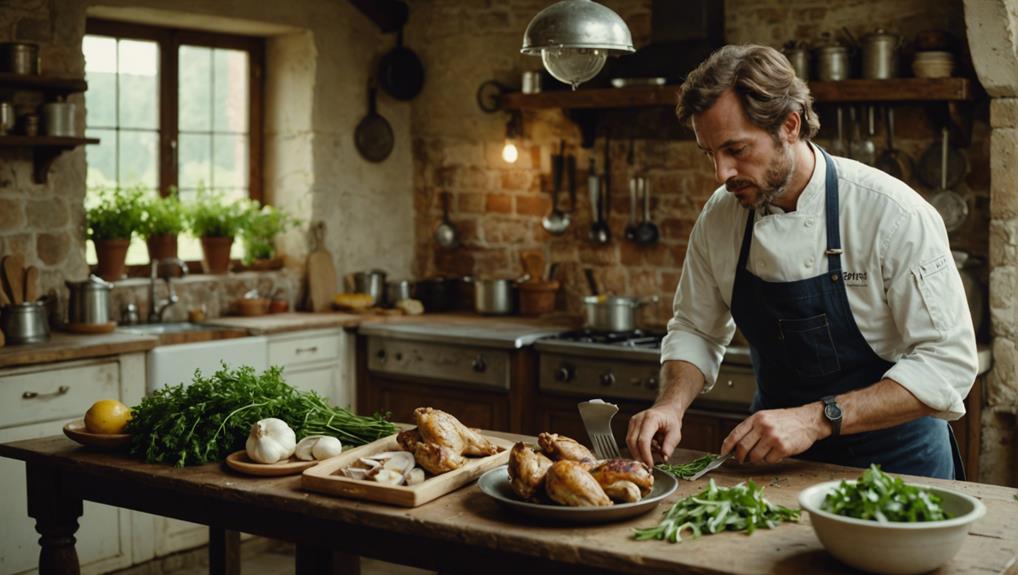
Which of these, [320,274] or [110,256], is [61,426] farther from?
[320,274]

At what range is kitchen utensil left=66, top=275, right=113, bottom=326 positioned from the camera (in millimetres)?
5395

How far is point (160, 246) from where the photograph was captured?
20.0 ft

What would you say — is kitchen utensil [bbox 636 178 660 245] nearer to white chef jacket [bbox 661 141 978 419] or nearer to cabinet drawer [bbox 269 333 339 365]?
cabinet drawer [bbox 269 333 339 365]

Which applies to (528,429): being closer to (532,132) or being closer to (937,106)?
(532,132)

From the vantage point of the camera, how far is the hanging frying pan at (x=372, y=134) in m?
6.94

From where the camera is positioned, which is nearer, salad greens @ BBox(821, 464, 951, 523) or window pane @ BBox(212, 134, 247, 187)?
salad greens @ BBox(821, 464, 951, 523)

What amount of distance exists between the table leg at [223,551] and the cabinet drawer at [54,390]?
1.45 meters

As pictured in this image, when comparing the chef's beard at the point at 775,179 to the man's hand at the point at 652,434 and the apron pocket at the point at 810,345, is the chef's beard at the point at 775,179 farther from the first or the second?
the man's hand at the point at 652,434

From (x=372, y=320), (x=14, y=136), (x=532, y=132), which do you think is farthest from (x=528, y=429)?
(x=14, y=136)

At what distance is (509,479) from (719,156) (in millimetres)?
987

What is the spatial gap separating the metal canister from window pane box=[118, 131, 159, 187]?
3.66 meters

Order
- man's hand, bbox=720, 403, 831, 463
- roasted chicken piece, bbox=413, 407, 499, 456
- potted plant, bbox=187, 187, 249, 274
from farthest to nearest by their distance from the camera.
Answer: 1. potted plant, bbox=187, 187, 249, 274
2. roasted chicken piece, bbox=413, 407, 499, 456
3. man's hand, bbox=720, 403, 831, 463

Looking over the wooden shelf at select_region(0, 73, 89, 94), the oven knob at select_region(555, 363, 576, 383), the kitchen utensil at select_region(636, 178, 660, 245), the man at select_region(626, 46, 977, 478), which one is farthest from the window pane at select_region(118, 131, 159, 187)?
the man at select_region(626, 46, 977, 478)

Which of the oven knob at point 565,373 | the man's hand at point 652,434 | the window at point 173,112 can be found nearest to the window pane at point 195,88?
the window at point 173,112
